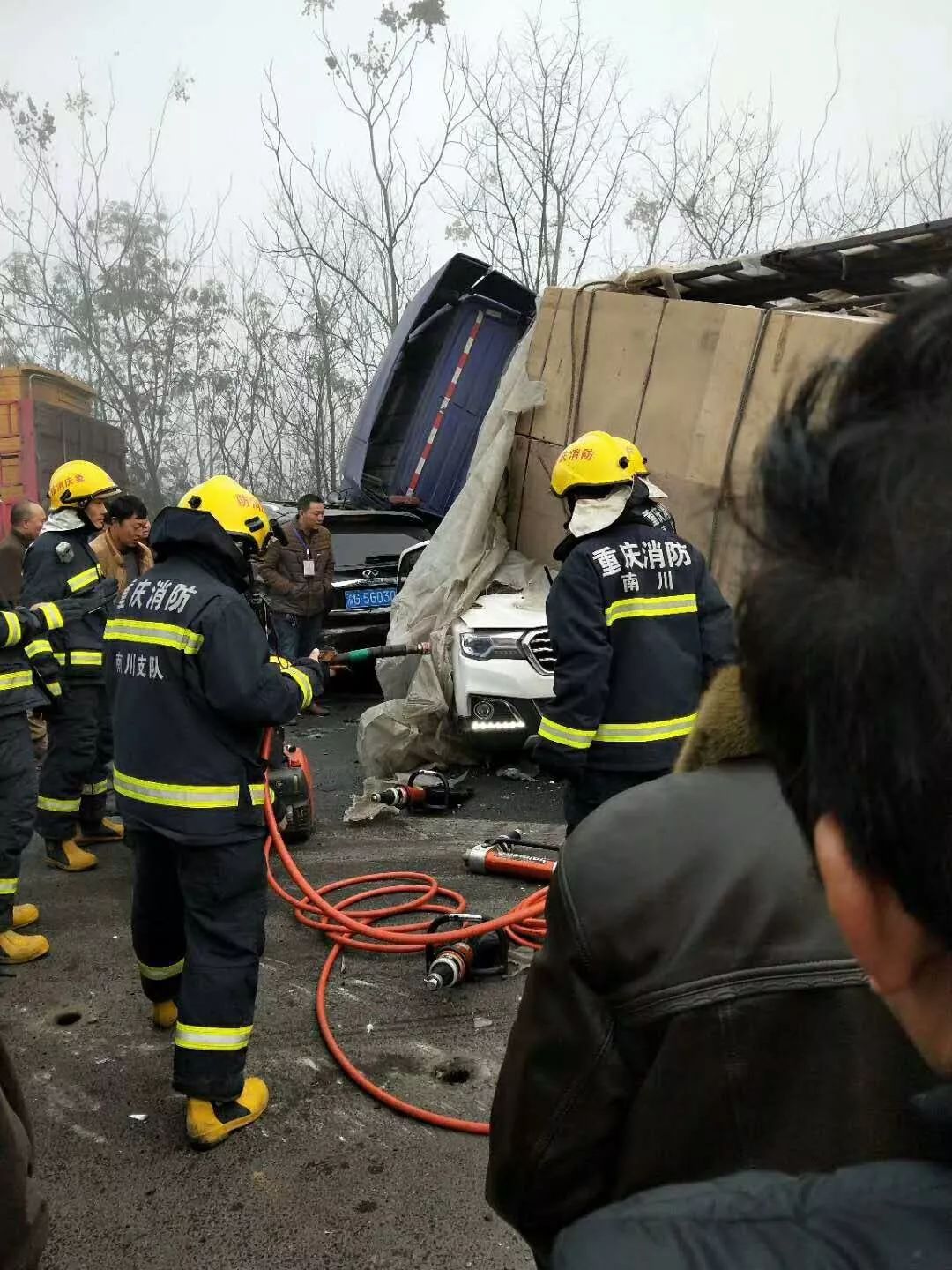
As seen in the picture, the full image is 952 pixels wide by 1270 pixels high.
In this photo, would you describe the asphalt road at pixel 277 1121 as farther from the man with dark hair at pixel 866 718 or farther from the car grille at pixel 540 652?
the man with dark hair at pixel 866 718

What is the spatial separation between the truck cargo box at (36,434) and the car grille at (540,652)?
6292mm

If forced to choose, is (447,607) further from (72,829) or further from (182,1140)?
(182,1140)

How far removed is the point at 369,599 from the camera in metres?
8.11

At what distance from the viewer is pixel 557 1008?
0.96 metres

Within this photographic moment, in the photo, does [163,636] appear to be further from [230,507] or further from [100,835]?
[100,835]

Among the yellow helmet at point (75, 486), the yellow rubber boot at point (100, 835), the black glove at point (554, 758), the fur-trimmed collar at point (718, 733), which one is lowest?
the yellow rubber boot at point (100, 835)

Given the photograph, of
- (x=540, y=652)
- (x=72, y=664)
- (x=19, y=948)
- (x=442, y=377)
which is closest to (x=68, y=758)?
(x=72, y=664)

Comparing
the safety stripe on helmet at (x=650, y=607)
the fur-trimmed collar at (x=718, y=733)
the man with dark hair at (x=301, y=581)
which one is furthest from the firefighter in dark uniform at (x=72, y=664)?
the fur-trimmed collar at (x=718, y=733)

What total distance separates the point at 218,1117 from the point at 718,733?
2.27 metres

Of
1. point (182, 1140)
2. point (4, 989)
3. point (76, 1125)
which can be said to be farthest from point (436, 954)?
point (4, 989)

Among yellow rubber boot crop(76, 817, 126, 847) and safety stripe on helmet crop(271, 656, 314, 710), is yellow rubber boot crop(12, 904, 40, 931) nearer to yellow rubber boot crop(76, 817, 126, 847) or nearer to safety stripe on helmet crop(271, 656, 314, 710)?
yellow rubber boot crop(76, 817, 126, 847)

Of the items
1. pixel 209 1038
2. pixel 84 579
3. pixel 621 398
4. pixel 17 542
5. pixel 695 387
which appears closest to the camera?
pixel 209 1038

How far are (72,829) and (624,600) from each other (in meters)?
3.23

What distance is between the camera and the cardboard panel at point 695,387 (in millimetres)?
5273
